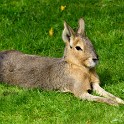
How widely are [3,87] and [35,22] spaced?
10.0ft

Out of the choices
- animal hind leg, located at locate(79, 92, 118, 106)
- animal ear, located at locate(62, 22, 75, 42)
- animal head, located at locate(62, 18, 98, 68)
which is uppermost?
animal ear, located at locate(62, 22, 75, 42)

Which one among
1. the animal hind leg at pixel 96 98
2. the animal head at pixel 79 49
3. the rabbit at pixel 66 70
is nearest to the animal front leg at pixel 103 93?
the rabbit at pixel 66 70

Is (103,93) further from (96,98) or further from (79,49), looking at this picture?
(79,49)

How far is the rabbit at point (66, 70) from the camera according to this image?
7.37m

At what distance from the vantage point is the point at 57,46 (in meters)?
9.72

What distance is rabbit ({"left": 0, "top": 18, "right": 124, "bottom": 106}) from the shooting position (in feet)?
24.2

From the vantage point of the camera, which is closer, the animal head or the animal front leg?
the animal front leg

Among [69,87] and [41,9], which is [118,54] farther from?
[41,9]

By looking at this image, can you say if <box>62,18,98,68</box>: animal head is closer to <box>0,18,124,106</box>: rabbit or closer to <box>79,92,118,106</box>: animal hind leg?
<box>0,18,124,106</box>: rabbit

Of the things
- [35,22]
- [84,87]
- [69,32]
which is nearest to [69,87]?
[84,87]

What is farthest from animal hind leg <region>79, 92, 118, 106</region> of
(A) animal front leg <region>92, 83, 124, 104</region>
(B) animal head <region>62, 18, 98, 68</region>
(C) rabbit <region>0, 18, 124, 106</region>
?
(B) animal head <region>62, 18, 98, 68</region>

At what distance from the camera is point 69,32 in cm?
754

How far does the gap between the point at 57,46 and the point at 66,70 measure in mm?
2089

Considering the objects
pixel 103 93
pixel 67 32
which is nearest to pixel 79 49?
pixel 67 32
